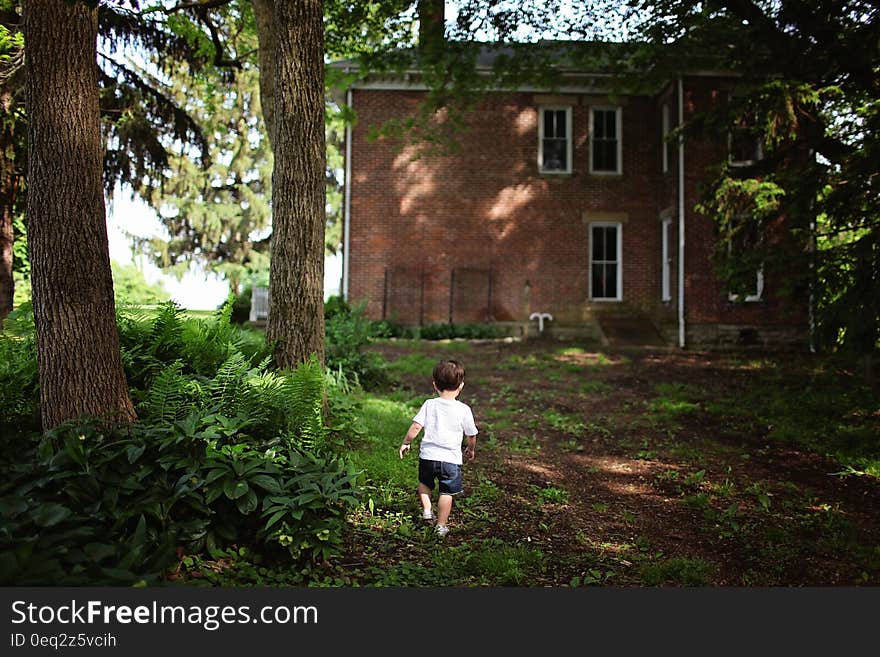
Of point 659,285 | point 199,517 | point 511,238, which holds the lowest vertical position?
point 199,517

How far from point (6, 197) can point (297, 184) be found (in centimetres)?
631

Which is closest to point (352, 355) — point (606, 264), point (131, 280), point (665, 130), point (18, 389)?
point (18, 389)

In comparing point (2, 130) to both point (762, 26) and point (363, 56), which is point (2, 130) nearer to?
point (363, 56)

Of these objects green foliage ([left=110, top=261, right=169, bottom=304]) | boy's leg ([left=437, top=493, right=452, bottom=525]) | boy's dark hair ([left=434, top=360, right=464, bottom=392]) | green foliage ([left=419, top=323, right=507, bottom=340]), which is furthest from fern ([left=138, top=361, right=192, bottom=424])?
green foliage ([left=110, top=261, right=169, bottom=304])

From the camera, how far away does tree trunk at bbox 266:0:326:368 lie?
5.85 metres

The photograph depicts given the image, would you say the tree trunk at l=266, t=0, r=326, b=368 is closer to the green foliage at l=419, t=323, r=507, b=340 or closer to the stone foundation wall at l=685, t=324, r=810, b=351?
the green foliage at l=419, t=323, r=507, b=340

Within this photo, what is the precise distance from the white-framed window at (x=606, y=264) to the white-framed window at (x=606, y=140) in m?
1.70

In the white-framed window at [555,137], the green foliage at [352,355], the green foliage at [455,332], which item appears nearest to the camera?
the green foliage at [352,355]

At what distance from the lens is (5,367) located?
4727mm

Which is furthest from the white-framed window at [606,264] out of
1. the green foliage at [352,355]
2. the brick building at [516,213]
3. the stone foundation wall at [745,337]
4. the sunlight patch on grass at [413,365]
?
the green foliage at [352,355]

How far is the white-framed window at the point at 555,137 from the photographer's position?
18656 millimetres

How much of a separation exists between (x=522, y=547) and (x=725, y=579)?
126cm

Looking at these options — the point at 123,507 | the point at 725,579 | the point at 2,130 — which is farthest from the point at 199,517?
the point at 2,130

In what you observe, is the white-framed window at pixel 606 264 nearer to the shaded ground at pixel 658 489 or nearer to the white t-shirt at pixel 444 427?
the shaded ground at pixel 658 489
